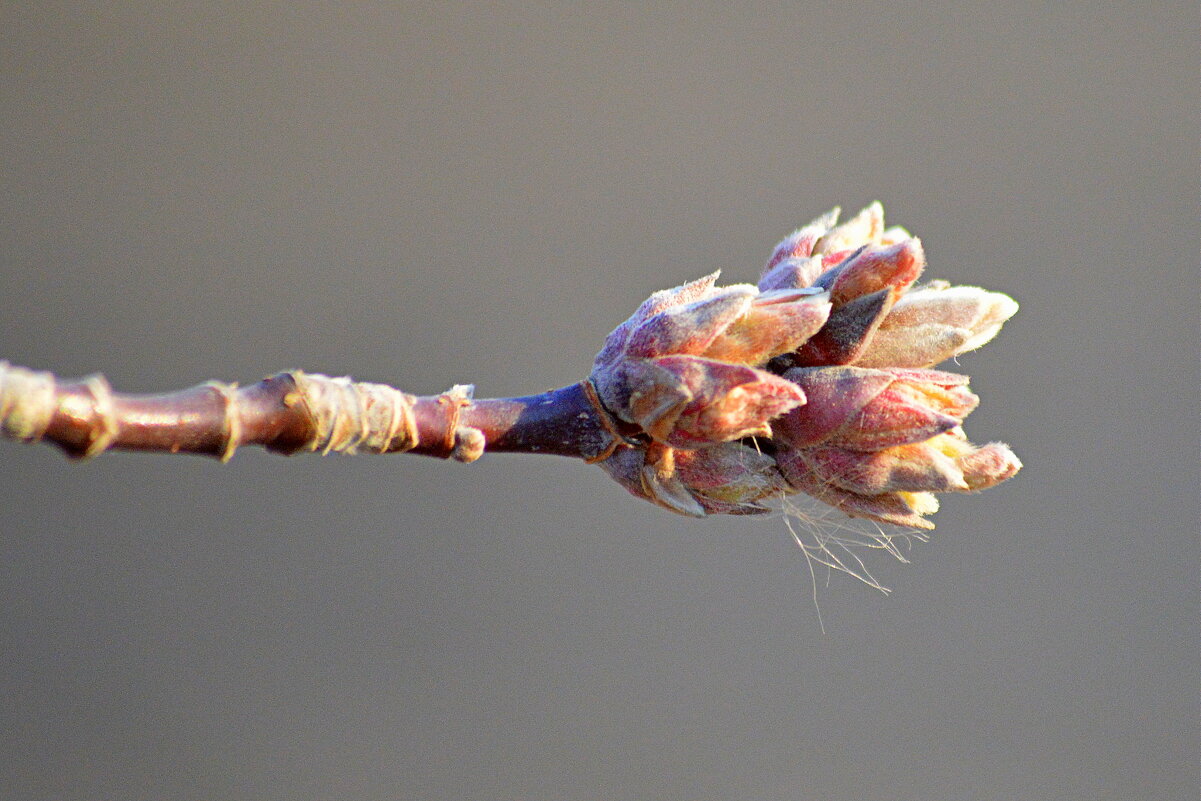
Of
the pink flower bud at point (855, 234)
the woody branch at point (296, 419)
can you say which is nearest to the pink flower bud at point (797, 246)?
the pink flower bud at point (855, 234)

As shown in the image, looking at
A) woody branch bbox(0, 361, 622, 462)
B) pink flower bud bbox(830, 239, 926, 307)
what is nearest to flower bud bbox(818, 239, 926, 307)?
pink flower bud bbox(830, 239, 926, 307)

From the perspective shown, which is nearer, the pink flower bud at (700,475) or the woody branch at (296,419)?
the woody branch at (296,419)

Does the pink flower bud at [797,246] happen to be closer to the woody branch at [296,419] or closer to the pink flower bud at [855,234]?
the pink flower bud at [855,234]

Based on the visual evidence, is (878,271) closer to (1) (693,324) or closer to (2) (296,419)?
(1) (693,324)

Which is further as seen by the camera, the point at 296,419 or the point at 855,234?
the point at 855,234

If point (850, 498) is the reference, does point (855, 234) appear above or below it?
above

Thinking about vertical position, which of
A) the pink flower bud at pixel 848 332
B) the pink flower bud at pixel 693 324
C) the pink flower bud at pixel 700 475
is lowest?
the pink flower bud at pixel 700 475

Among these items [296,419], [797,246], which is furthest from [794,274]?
[296,419]

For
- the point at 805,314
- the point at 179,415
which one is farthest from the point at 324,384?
the point at 805,314
